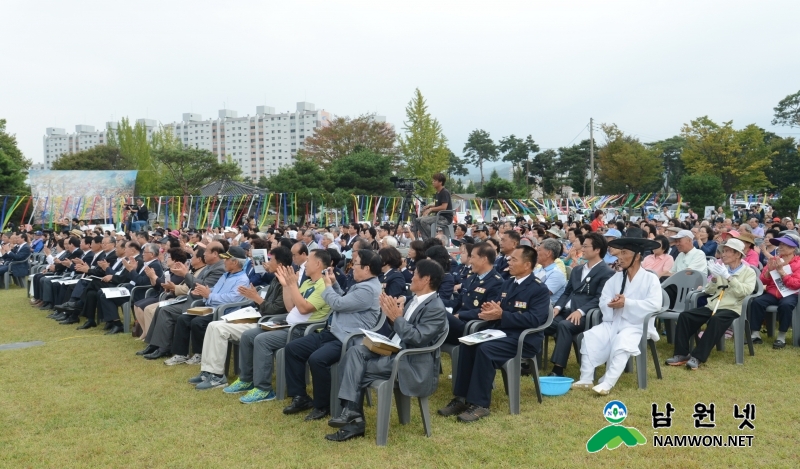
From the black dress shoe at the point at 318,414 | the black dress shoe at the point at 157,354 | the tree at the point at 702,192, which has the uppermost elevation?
the tree at the point at 702,192

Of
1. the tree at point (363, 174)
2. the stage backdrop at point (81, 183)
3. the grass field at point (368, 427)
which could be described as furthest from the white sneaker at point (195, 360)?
the stage backdrop at point (81, 183)

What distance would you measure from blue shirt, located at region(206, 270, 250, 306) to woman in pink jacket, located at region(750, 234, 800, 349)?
5.97 metres

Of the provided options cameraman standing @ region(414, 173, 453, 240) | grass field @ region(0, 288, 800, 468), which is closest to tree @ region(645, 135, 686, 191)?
cameraman standing @ region(414, 173, 453, 240)

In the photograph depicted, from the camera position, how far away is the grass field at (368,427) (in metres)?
3.88

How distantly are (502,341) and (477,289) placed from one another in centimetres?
86

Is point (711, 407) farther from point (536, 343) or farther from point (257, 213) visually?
point (257, 213)

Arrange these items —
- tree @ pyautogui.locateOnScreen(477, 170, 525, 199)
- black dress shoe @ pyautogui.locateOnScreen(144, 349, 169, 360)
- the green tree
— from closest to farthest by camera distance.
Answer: black dress shoe @ pyautogui.locateOnScreen(144, 349, 169, 360) → tree @ pyautogui.locateOnScreen(477, 170, 525, 199) → the green tree

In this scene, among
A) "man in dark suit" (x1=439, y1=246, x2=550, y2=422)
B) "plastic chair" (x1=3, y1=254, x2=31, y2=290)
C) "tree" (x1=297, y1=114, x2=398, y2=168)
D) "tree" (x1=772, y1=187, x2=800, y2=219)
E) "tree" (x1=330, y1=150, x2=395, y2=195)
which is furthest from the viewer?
"tree" (x1=297, y1=114, x2=398, y2=168)

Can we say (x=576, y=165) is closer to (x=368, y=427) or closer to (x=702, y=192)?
(x=702, y=192)

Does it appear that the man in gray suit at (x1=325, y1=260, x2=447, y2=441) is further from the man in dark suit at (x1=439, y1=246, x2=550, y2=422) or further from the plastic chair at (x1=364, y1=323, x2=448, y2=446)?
the man in dark suit at (x1=439, y1=246, x2=550, y2=422)

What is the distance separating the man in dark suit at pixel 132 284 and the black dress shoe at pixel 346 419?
5266 millimetres

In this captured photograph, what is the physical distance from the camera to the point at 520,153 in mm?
65125

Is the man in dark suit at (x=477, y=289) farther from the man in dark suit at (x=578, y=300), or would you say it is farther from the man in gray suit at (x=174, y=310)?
the man in gray suit at (x=174, y=310)

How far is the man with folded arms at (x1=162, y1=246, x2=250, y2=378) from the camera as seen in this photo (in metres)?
6.68
